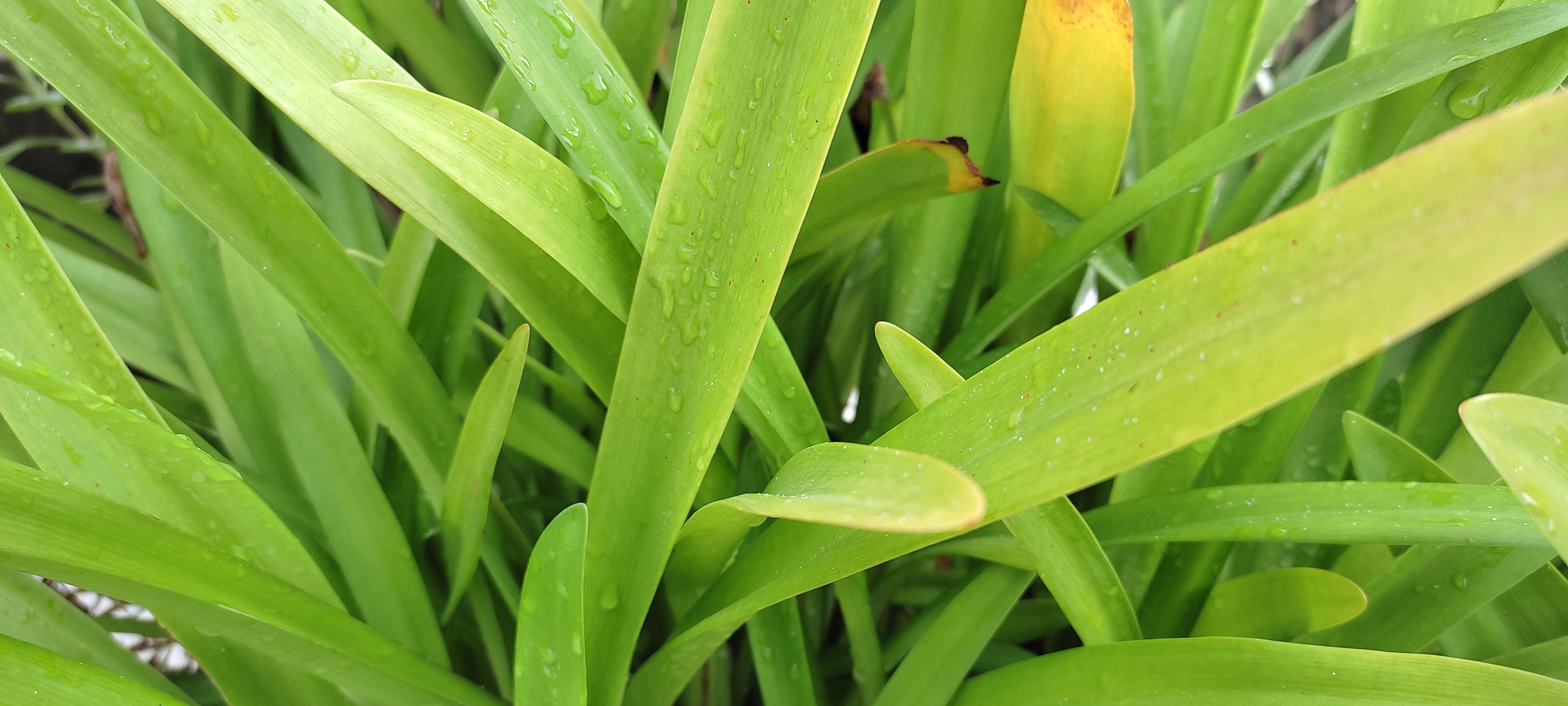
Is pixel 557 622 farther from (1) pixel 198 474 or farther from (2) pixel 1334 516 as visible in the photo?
(2) pixel 1334 516

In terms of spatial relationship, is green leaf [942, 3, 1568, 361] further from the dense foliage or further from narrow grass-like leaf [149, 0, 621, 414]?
narrow grass-like leaf [149, 0, 621, 414]

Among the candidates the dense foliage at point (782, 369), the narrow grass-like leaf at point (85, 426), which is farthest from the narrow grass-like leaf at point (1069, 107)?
the narrow grass-like leaf at point (85, 426)

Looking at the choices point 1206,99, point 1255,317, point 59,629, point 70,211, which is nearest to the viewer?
point 1255,317

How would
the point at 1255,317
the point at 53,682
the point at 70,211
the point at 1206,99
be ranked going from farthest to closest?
the point at 70,211 → the point at 1206,99 → the point at 53,682 → the point at 1255,317

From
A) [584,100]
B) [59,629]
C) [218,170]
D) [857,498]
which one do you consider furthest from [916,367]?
[59,629]

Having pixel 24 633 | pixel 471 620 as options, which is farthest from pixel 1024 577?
pixel 24 633

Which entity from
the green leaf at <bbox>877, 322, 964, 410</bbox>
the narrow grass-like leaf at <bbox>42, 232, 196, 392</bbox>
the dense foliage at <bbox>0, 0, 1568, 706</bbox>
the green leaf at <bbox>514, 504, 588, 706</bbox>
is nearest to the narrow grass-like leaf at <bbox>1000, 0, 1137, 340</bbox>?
the dense foliage at <bbox>0, 0, 1568, 706</bbox>

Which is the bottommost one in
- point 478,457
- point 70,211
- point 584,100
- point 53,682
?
point 53,682

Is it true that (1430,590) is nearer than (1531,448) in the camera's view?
No
